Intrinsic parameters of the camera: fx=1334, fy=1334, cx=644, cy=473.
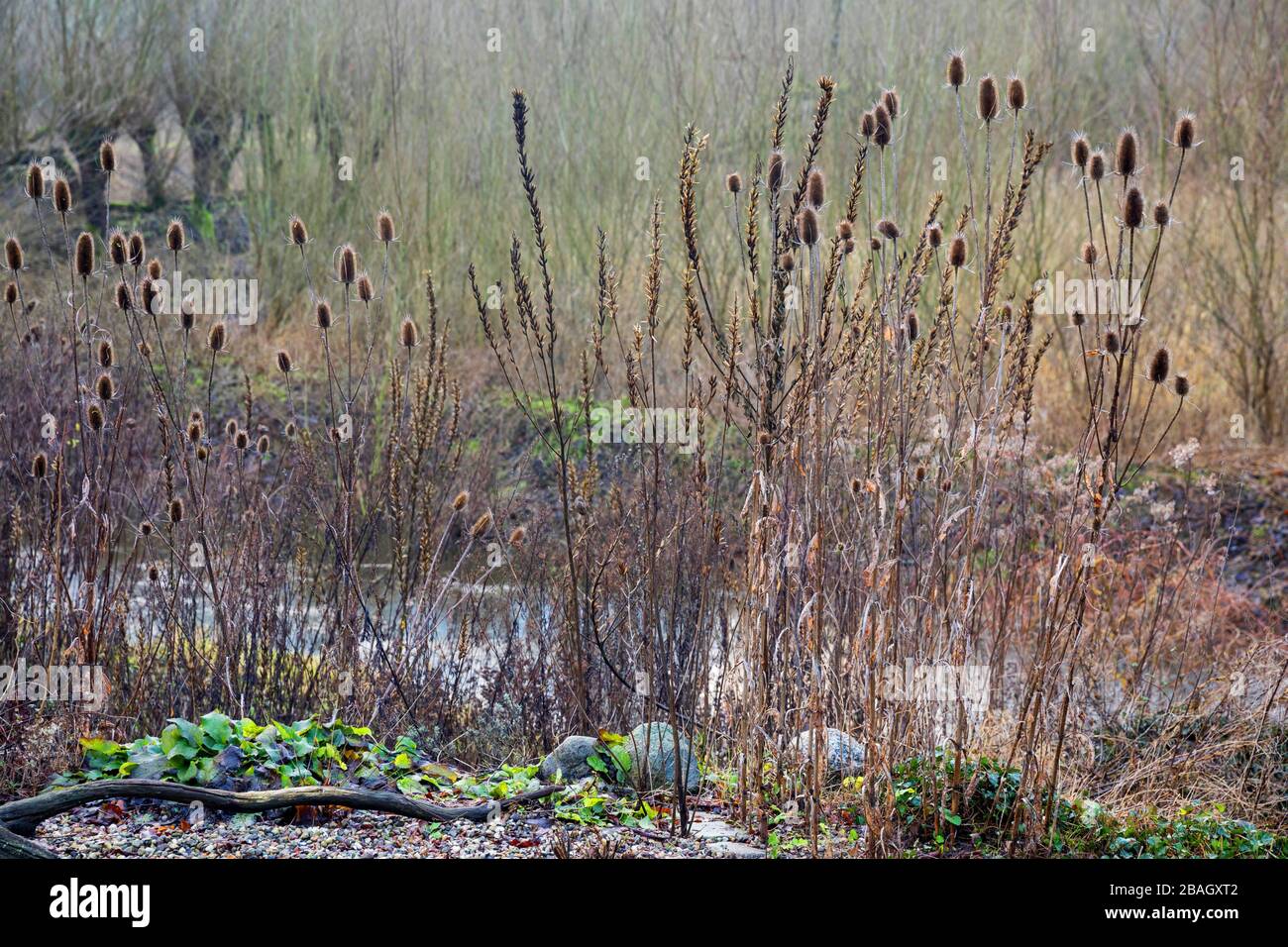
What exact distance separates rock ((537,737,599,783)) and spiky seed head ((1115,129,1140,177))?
6.51 feet

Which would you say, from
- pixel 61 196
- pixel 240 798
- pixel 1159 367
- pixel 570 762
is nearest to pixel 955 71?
pixel 1159 367

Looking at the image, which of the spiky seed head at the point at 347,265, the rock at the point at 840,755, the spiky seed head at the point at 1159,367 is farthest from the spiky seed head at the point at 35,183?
the spiky seed head at the point at 1159,367

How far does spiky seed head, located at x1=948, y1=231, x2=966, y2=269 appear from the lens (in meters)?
3.17

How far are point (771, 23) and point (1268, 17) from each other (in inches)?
135

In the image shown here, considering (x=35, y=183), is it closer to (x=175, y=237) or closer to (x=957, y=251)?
(x=175, y=237)

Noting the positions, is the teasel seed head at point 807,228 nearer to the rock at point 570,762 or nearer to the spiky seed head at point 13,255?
the rock at point 570,762

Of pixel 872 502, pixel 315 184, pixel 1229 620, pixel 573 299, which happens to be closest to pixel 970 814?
pixel 872 502

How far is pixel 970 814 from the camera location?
3322mm

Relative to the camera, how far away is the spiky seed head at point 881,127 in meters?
3.10

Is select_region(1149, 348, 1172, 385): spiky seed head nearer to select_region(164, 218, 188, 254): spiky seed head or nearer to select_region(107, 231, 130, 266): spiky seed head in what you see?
select_region(164, 218, 188, 254): spiky seed head

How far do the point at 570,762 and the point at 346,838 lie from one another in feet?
2.27

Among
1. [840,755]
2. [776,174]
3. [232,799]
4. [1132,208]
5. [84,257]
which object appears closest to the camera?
[1132,208]

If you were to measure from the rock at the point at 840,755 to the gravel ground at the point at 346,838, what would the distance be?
354mm

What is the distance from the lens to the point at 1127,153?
3006 mm
